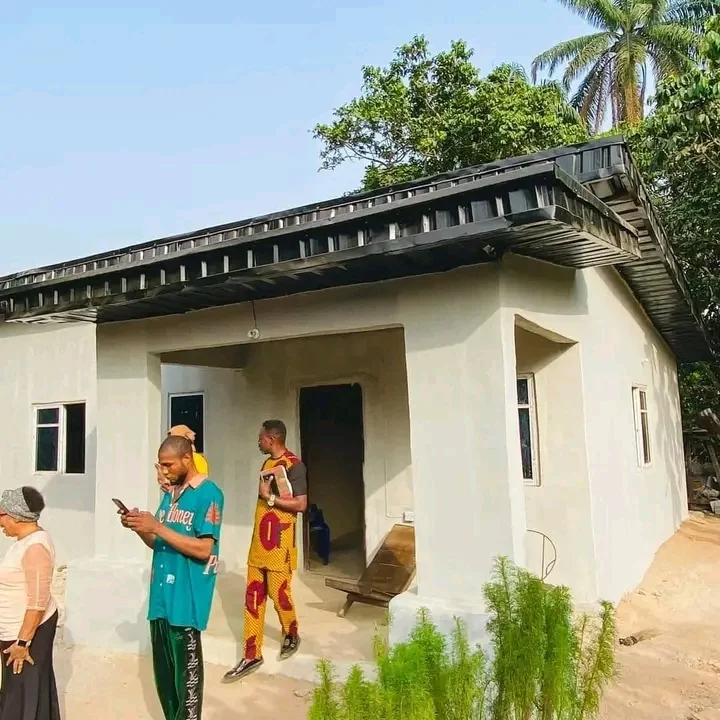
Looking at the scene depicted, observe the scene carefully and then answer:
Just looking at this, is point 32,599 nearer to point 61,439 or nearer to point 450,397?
point 450,397

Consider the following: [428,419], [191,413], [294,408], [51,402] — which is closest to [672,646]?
[428,419]

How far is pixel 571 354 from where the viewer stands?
532cm

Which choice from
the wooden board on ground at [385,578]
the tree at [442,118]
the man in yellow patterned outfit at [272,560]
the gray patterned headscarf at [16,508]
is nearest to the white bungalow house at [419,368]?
the wooden board on ground at [385,578]

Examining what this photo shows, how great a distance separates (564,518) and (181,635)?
3281 mm

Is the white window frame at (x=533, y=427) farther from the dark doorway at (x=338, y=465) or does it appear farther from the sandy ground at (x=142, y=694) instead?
the dark doorway at (x=338, y=465)

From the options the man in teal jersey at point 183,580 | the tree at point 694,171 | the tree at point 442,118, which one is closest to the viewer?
the man in teal jersey at point 183,580

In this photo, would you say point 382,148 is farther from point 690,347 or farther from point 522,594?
point 522,594

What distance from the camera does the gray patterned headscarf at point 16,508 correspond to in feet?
11.1

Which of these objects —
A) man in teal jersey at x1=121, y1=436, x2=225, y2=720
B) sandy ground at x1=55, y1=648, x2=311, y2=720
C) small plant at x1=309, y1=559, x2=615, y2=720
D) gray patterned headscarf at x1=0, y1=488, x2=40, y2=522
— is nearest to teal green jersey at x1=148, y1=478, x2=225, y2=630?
man in teal jersey at x1=121, y1=436, x2=225, y2=720

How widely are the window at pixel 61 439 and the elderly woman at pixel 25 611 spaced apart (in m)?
5.93

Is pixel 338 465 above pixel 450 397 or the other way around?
the other way around

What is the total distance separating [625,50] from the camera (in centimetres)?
2081

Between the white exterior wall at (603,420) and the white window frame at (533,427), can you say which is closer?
the white exterior wall at (603,420)

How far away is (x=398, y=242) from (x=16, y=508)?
8.01 feet
